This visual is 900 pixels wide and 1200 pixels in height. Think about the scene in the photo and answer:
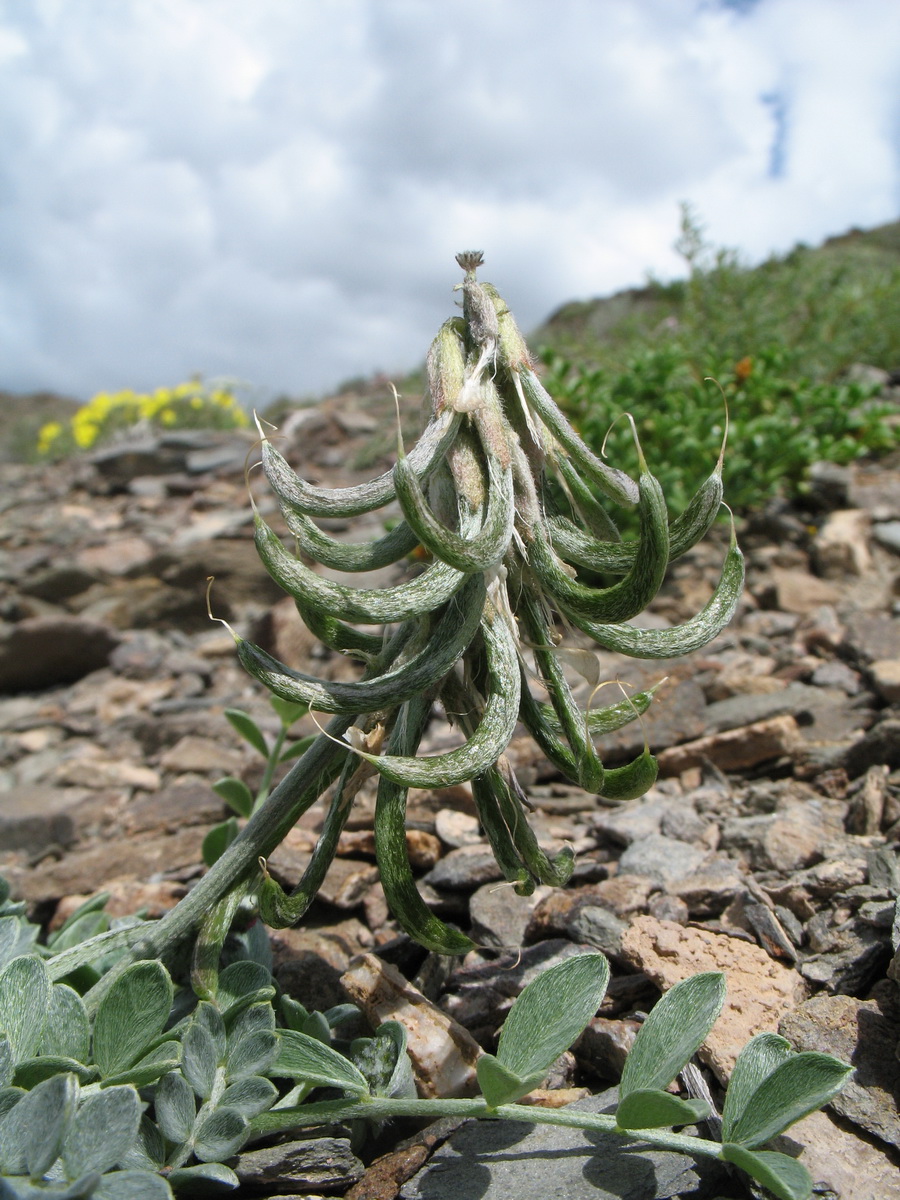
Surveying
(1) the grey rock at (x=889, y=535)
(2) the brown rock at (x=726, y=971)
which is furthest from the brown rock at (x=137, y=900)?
(1) the grey rock at (x=889, y=535)

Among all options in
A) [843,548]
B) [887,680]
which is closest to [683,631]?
[887,680]

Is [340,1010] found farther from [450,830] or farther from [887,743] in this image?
[887,743]

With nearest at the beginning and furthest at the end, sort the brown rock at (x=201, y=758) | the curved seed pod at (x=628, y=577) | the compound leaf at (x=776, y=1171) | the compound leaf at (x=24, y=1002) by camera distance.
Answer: the compound leaf at (x=776, y=1171)
the curved seed pod at (x=628, y=577)
the compound leaf at (x=24, y=1002)
the brown rock at (x=201, y=758)

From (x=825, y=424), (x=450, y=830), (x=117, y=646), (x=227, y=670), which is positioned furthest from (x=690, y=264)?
(x=450, y=830)

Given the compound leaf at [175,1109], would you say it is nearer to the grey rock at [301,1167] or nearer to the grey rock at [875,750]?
the grey rock at [301,1167]

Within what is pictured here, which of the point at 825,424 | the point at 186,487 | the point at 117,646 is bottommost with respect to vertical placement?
the point at 117,646
